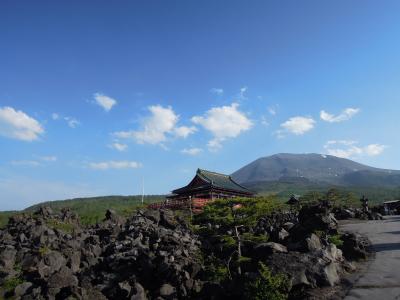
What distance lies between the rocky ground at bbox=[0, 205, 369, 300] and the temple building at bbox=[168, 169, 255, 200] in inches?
599

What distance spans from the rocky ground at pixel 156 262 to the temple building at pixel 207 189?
1522 centimetres

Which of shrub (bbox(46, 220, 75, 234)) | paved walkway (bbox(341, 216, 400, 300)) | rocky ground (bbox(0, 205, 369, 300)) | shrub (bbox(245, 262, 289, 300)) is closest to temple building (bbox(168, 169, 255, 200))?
shrub (bbox(46, 220, 75, 234))

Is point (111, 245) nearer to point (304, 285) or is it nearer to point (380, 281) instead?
point (304, 285)

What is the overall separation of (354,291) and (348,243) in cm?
586

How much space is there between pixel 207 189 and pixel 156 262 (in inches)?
931

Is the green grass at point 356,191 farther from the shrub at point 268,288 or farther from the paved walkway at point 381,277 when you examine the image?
the shrub at point 268,288

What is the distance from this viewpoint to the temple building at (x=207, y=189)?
42750mm

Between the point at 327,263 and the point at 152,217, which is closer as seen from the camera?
the point at 327,263

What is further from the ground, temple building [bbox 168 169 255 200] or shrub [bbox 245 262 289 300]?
temple building [bbox 168 169 255 200]

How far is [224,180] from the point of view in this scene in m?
48.9

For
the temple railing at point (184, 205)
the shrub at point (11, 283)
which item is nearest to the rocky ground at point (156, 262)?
the shrub at point (11, 283)

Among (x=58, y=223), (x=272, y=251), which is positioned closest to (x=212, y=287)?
(x=272, y=251)

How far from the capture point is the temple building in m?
42.8

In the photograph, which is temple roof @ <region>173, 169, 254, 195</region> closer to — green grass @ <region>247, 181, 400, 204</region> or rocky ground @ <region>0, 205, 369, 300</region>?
rocky ground @ <region>0, 205, 369, 300</region>
